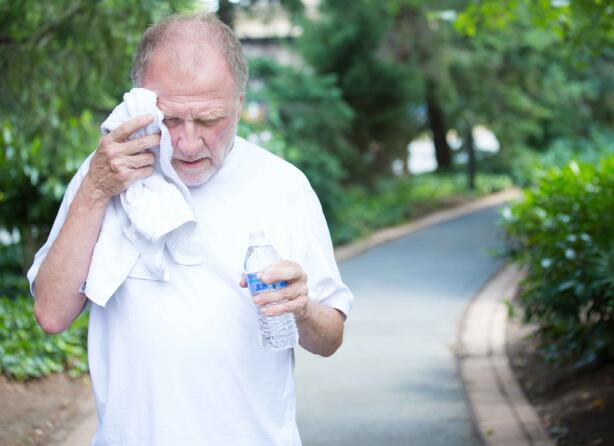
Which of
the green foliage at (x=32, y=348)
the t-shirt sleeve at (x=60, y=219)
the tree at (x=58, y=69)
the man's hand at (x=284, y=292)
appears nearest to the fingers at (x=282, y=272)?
the man's hand at (x=284, y=292)

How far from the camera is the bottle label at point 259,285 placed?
7.54ft

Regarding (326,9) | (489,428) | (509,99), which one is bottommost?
(509,99)

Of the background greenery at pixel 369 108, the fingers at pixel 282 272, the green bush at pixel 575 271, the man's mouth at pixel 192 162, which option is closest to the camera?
the fingers at pixel 282 272

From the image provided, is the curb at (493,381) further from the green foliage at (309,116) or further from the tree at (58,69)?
the green foliage at (309,116)

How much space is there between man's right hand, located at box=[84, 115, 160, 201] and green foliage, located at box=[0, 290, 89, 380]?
14.5 feet

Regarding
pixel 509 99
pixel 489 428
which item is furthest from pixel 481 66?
pixel 489 428

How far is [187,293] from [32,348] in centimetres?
474

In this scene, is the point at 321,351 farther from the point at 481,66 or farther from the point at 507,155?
the point at 507,155

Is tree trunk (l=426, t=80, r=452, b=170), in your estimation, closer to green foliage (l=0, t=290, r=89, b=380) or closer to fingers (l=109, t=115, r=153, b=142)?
green foliage (l=0, t=290, r=89, b=380)

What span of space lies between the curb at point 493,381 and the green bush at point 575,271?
1.55ft

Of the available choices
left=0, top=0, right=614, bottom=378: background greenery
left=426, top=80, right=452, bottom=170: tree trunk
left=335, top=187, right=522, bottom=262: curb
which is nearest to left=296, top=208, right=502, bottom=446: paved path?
left=0, top=0, right=614, bottom=378: background greenery

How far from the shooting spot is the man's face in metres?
2.47

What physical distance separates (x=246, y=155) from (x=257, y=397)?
0.63m

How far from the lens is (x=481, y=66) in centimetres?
2462
